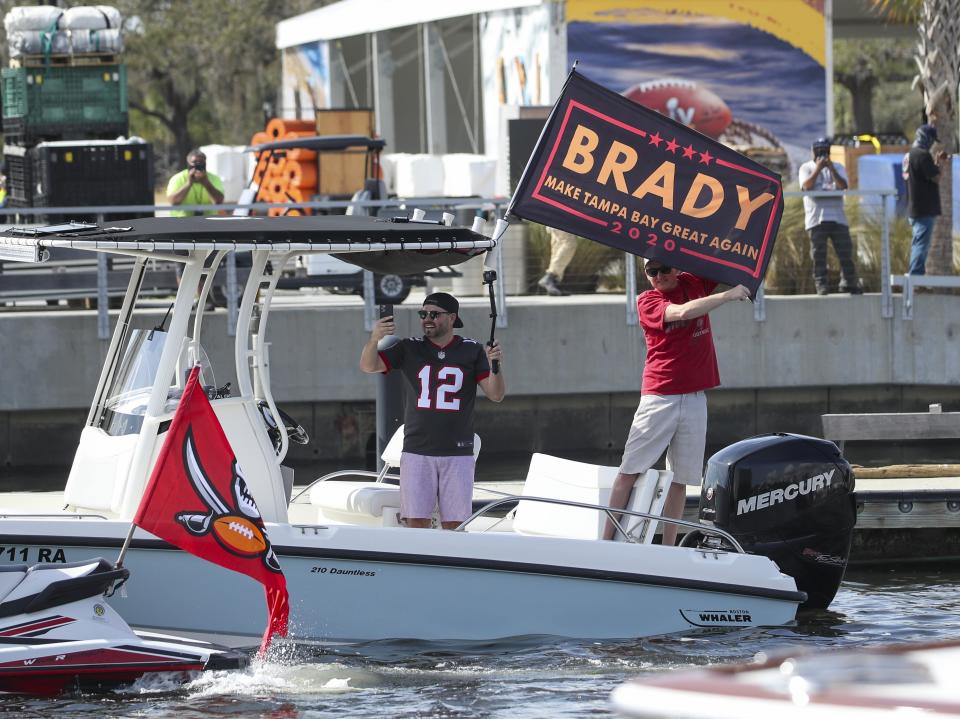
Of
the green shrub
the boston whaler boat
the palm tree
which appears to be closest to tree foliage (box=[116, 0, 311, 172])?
the palm tree

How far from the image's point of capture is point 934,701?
419 cm

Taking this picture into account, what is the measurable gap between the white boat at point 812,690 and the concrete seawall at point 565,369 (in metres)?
10.5

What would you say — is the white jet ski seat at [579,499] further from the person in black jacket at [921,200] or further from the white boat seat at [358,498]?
the person in black jacket at [921,200]

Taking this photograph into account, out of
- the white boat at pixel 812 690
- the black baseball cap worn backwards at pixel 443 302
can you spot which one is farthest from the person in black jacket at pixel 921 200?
the white boat at pixel 812 690

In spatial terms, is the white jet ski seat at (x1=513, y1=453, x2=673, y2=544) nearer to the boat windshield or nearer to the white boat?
the boat windshield

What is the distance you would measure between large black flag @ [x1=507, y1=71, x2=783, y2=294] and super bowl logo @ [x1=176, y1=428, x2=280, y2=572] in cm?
198

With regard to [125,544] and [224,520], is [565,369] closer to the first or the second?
[224,520]

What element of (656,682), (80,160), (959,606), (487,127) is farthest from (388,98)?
(656,682)

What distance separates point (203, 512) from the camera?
7.72 meters

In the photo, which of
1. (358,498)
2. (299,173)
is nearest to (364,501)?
(358,498)

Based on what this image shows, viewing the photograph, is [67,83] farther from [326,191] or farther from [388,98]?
[388,98]

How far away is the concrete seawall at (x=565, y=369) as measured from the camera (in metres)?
14.7

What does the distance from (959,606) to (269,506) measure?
14.4ft

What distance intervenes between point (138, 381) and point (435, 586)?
1865mm
